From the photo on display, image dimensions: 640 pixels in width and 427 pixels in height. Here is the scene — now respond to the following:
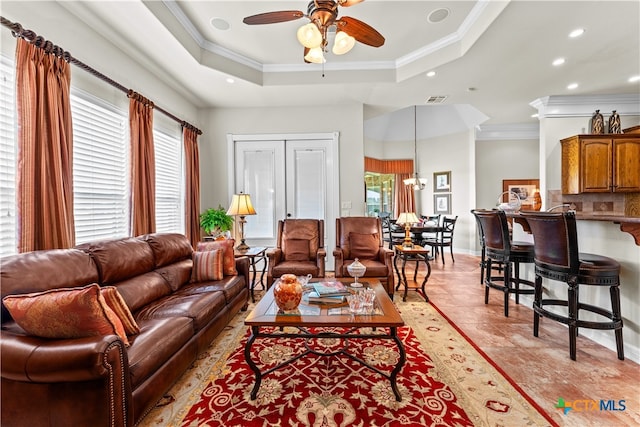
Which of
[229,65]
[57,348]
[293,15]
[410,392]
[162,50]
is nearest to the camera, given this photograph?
[57,348]

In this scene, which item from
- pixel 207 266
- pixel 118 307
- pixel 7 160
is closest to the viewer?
pixel 118 307

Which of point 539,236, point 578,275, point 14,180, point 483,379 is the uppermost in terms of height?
point 14,180

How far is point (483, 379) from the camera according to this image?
6.43ft

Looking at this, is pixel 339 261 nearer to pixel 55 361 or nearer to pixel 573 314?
pixel 573 314

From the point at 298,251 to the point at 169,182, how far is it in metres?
2.14

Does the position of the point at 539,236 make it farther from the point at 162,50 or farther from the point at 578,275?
the point at 162,50

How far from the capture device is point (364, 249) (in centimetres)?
383

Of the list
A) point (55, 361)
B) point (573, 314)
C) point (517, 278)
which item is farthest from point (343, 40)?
point (517, 278)

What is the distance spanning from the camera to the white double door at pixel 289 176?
5.00m

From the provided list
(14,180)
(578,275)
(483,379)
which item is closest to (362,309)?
(483,379)

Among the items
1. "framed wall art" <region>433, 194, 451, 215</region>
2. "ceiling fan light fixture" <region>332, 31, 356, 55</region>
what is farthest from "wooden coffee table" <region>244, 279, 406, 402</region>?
"framed wall art" <region>433, 194, 451, 215</region>

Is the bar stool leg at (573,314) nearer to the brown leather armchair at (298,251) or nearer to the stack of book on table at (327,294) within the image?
the stack of book on table at (327,294)

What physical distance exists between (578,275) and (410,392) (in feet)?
5.34

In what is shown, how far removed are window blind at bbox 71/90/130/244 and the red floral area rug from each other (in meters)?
1.92
